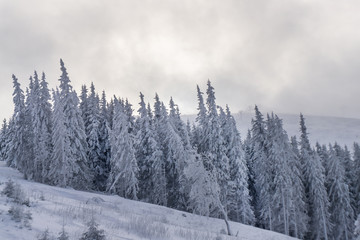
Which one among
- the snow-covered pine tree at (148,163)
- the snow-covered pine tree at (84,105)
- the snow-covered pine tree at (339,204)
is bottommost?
the snow-covered pine tree at (339,204)

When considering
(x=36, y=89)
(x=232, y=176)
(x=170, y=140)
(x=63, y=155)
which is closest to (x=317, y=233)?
(x=232, y=176)

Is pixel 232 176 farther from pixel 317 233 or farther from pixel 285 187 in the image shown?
pixel 317 233

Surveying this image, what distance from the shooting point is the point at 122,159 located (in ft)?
150

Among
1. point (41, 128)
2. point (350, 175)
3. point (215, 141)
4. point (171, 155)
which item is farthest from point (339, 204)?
point (41, 128)

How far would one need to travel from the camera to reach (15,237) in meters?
8.50

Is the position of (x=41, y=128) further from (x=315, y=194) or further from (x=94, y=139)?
(x=315, y=194)

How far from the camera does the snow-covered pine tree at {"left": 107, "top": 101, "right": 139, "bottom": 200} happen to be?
1775 inches

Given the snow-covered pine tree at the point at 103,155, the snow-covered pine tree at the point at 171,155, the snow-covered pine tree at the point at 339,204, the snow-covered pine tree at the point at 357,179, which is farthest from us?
the snow-covered pine tree at the point at 357,179

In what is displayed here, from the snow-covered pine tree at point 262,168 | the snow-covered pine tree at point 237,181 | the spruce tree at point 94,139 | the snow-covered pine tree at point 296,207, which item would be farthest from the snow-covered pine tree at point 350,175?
the spruce tree at point 94,139

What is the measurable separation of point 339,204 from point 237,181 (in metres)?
17.4

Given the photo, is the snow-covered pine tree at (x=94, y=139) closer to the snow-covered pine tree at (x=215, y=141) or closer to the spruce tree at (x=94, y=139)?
the spruce tree at (x=94, y=139)

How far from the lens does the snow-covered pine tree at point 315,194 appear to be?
48094 millimetres

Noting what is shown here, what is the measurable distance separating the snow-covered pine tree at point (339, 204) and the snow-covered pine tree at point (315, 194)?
2.16 meters

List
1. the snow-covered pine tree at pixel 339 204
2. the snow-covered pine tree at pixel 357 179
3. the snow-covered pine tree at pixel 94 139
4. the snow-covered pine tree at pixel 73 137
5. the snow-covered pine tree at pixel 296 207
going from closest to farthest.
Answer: the snow-covered pine tree at pixel 73 137, the snow-covered pine tree at pixel 296 207, the snow-covered pine tree at pixel 339 204, the snow-covered pine tree at pixel 94 139, the snow-covered pine tree at pixel 357 179
